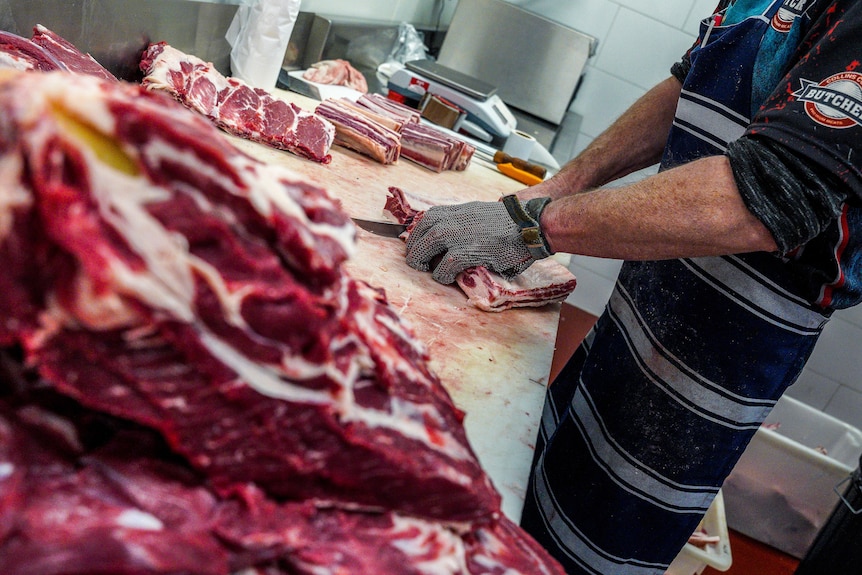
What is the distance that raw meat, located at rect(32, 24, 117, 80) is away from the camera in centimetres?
206

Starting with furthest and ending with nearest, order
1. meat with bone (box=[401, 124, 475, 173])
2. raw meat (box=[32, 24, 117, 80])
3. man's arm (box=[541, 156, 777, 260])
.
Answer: meat with bone (box=[401, 124, 475, 173]) → raw meat (box=[32, 24, 117, 80]) → man's arm (box=[541, 156, 777, 260])

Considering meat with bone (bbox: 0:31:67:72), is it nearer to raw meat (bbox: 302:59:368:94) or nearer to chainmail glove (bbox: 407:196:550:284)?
chainmail glove (bbox: 407:196:550:284)

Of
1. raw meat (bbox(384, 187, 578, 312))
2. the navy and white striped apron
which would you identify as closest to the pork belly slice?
raw meat (bbox(384, 187, 578, 312))

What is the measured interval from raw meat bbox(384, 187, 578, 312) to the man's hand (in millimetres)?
45

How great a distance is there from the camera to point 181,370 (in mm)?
876

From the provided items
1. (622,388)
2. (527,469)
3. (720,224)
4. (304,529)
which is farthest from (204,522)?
(622,388)

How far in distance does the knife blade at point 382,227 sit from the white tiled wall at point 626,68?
3798 millimetres

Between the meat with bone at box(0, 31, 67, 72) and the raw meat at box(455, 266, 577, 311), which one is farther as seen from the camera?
the raw meat at box(455, 266, 577, 311)

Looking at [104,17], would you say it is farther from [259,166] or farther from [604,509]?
[604,509]

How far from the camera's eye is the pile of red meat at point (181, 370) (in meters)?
0.77

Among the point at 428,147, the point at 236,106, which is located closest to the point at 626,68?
the point at 428,147

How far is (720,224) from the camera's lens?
1779 millimetres

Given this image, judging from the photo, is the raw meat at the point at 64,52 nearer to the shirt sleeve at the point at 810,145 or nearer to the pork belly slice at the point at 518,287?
the pork belly slice at the point at 518,287

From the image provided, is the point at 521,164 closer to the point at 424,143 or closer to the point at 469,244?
the point at 424,143
